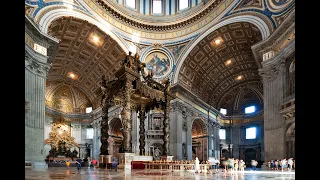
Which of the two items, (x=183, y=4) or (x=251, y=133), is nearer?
(x=183, y=4)

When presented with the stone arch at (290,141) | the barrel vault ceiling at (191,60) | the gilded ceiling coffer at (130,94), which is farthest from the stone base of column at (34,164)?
the stone arch at (290,141)

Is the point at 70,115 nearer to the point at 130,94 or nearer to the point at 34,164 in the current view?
the point at 34,164

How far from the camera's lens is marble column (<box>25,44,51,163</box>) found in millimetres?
14628

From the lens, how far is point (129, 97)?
12.7 metres

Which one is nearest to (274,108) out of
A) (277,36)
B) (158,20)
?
(277,36)

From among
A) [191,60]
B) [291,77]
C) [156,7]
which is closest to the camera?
[291,77]

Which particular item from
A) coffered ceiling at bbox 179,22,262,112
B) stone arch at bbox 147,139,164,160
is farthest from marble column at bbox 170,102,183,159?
coffered ceiling at bbox 179,22,262,112

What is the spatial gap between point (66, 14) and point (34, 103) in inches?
296

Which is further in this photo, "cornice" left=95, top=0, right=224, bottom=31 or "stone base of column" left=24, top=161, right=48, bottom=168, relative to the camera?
"cornice" left=95, top=0, right=224, bottom=31

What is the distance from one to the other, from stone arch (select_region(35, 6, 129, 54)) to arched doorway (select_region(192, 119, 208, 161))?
12.0 m

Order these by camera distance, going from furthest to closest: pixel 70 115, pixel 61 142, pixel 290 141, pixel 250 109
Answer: pixel 250 109, pixel 70 115, pixel 61 142, pixel 290 141

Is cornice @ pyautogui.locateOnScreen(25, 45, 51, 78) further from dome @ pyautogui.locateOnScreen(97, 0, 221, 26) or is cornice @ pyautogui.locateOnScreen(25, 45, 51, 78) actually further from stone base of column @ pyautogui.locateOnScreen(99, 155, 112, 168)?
dome @ pyautogui.locateOnScreen(97, 0, 221, 26)

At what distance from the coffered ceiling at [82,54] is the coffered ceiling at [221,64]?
6.94 m
